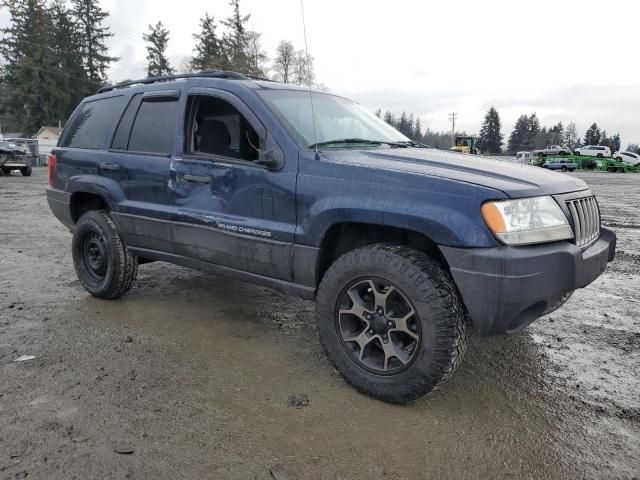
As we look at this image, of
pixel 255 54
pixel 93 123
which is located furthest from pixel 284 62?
pixel 93 123

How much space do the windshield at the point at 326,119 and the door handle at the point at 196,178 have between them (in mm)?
702

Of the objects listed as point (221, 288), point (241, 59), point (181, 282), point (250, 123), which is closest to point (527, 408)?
point (250, 123)

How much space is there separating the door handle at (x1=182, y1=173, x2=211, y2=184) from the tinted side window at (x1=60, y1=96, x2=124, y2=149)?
4.09 ft

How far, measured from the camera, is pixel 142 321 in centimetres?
382

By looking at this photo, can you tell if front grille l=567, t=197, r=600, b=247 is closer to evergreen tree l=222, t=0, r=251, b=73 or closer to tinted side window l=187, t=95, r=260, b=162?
tinted side window l=187, t=95, r=260, b=162

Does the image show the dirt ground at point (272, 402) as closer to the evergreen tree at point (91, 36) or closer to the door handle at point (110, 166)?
the door handle at point (110, 166)

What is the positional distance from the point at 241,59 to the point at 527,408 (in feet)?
164

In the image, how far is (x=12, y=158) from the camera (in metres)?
20.2

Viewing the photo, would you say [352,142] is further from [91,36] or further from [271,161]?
[91,36]

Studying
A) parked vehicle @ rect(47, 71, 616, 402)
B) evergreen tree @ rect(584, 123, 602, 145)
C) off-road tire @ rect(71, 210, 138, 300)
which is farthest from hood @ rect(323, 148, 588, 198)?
evergreen tree @ rect(584, 123, 602, 145)

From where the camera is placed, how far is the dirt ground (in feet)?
6.88

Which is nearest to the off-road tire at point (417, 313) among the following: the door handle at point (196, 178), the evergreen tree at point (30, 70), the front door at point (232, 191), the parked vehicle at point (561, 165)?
the front door at point (232, 191)

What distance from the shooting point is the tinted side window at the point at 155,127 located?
371 centimetres

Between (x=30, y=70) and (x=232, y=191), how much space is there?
58544 mm
